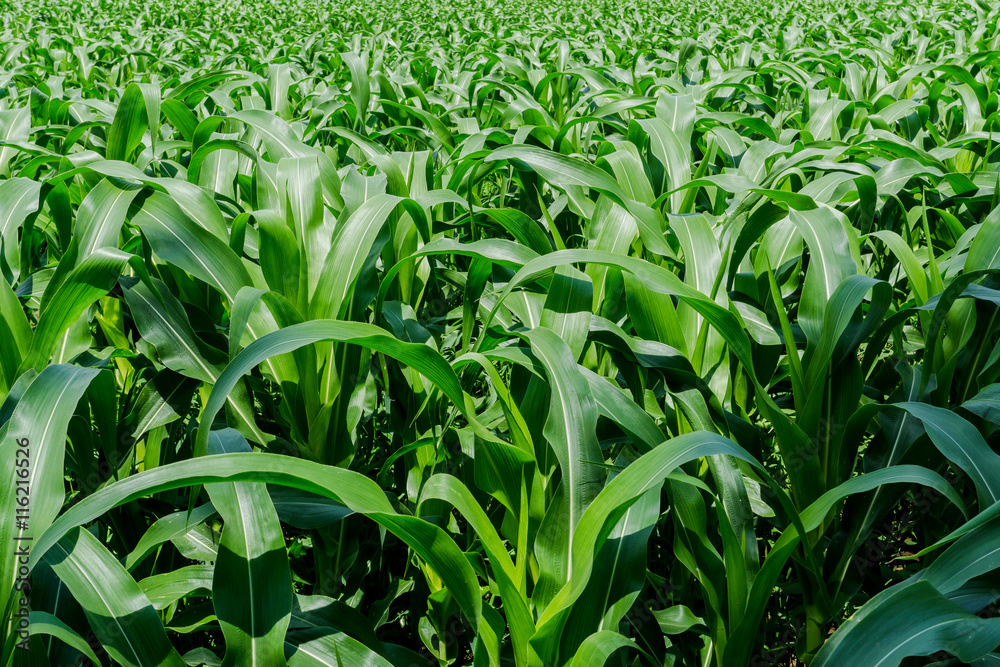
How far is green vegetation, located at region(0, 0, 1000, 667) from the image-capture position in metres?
0.88

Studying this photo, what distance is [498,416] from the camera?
54.8 inches

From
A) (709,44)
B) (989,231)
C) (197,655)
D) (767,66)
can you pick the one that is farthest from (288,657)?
(709,44)

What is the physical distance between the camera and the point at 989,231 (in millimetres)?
1327

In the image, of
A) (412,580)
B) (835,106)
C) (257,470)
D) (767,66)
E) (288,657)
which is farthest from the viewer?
(767,66)

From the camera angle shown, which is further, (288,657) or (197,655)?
(197,655)

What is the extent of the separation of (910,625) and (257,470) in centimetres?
71

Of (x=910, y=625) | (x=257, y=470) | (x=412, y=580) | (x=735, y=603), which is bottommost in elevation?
(x=412, y=580)

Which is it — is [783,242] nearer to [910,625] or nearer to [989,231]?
[989,231]

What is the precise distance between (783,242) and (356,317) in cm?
99

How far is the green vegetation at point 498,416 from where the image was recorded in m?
0.88

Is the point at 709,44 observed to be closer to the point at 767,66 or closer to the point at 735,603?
the point at 767,66

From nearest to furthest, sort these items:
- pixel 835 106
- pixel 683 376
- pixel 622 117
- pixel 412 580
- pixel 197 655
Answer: pixel 197 655
pixel 683 376
pixel 412 580
pixel 835 106
pixel 622 117

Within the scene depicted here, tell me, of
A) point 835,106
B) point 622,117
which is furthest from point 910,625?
point 622,117

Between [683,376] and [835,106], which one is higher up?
[835,106]
